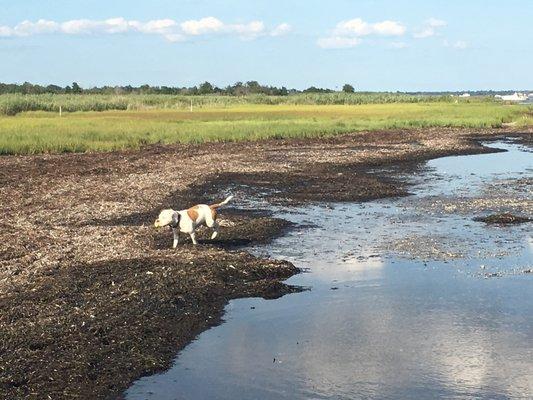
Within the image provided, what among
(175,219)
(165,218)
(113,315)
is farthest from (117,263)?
(113,315)

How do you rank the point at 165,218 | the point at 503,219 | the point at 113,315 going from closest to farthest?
1. the point at 113,315
2. the point at 165,218
3. the point at 503,219

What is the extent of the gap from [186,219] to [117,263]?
167cm

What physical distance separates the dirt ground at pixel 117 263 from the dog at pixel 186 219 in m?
0.31

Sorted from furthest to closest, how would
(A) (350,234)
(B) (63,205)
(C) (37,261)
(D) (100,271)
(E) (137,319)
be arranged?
(B) (63,205) → (A) (350,234) → (C) (37,261) → (D) (100,271) → (E) (137,319)

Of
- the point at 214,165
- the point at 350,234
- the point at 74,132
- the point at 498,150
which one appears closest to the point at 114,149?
the point at 74,132

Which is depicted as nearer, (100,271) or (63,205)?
(100,271)

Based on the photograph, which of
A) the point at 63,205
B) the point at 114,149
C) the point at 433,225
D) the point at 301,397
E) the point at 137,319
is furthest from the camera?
the point at 114,149

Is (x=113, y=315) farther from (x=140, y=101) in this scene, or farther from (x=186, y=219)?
(x=140, y=101)

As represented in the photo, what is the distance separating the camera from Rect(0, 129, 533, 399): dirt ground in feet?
26.1

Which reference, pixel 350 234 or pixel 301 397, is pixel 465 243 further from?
pixel 301 397

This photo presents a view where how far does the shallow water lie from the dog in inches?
45.1

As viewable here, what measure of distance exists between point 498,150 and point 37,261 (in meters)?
32.8

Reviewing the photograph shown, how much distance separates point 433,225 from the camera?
17.1m

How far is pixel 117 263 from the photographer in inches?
476
